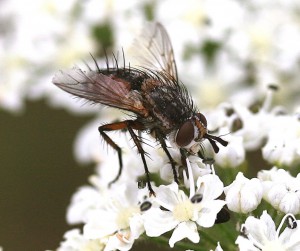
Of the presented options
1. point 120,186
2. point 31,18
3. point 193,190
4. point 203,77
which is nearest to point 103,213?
point 120,186

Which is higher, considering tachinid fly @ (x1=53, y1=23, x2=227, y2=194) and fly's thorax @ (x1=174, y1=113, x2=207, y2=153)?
tachinid fly @ (x1=53, y1=23, x2=227, y2=194)

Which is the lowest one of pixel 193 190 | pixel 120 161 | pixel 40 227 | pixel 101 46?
pixel 193 190

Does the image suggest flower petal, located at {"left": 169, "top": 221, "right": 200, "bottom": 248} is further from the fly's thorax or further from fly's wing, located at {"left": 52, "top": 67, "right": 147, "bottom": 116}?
fly's wing, located at {"left": 52, "top": 67, "right": 147, "bottom": 116}

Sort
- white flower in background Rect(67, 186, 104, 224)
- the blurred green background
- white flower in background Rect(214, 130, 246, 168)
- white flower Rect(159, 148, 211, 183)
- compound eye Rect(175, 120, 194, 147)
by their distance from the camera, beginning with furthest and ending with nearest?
the blurred green background < white flower in background Rect(67, 186, 104, 224) < white flower in background Rect(214, 130, 246, 168) < white flower Rect(159, 148, 211, 183) < compound eye Rect(175, 120, 194, 147)

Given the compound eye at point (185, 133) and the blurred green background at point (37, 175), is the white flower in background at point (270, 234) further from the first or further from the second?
the blurred green background at point (37, 175)

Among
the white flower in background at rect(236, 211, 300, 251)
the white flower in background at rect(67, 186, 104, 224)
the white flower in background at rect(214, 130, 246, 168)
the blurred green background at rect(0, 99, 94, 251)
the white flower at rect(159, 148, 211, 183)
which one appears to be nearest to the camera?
the white flower in background at rect(236, 211, 300, 251)

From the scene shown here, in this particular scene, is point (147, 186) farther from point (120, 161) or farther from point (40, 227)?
point (40, 227)

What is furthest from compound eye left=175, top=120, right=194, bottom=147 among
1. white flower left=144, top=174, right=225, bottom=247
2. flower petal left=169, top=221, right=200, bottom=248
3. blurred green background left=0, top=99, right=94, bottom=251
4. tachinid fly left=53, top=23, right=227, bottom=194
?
blurred green background left=0, top=99, right=94, bottom=251
